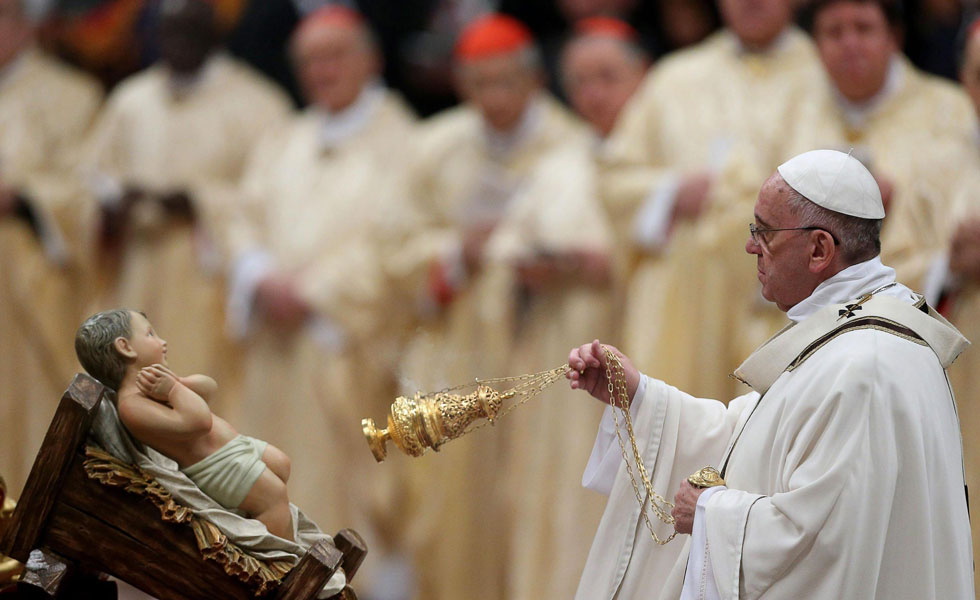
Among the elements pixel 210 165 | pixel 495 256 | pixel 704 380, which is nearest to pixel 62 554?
pixel 704 380

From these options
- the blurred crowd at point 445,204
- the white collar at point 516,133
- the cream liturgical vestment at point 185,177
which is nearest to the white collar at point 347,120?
the blurred crowd at point 445,204

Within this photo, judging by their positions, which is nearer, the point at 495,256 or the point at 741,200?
the point at 741,200

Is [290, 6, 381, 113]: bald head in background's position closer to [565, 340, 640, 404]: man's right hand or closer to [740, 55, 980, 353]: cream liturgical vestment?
[740, 55, 980, 353]: cream liturgical vestment

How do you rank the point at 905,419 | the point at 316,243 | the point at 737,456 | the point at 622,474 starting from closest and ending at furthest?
1. the point at 905,419
2. the point at 737,456
3. the point at 622,474
4. the point at 316,243

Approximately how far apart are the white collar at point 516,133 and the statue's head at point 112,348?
4.37m

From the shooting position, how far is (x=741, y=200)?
620 cm

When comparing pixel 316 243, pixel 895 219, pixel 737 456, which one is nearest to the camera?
pixel 737 456

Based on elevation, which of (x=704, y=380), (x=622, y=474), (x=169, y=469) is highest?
(x=169, y=469)

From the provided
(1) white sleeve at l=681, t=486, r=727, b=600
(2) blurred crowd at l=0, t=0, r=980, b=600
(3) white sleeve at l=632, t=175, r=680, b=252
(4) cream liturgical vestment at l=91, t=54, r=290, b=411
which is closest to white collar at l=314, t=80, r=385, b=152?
(2) blurred crowd at l=0, t=0, r=980, b=600

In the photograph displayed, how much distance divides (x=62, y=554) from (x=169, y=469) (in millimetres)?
307

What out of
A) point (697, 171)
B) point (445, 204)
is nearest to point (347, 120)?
point (445, 204)

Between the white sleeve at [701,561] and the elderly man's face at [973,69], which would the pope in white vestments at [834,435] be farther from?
the elderly man's face at [973,69]

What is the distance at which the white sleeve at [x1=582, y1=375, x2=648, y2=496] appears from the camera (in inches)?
150

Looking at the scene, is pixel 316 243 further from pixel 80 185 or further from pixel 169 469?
pixel 169 469
